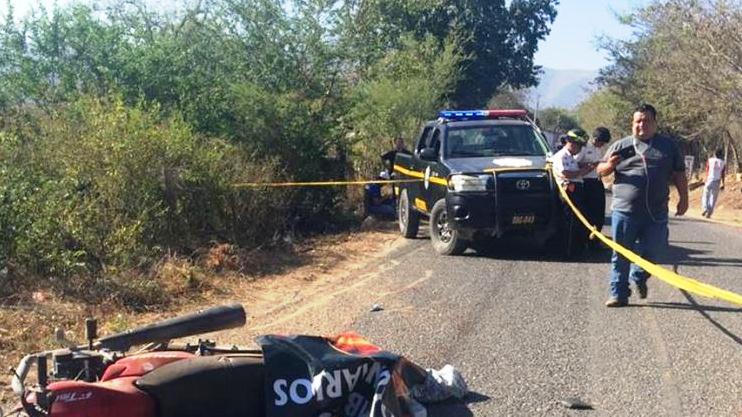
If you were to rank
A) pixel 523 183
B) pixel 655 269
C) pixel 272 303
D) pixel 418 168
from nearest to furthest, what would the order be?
pixel 655 269 < pixel 272 303 < pixel 523 183 < pixel 418 168

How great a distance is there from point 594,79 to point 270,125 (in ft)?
92.8

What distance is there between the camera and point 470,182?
10117 millimetres

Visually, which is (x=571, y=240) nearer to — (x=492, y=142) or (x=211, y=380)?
(x=492, y=142)

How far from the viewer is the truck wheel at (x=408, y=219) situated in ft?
41.6

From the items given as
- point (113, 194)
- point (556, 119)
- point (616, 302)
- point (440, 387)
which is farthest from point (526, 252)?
point (556, 119)

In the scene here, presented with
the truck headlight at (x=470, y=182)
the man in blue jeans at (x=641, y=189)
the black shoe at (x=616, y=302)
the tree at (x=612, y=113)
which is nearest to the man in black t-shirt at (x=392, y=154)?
the truck headlight at (x=470, y=182)

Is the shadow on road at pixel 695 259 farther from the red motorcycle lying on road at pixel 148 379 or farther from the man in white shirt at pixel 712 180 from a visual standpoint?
the man in white shirt at pixel 712 180

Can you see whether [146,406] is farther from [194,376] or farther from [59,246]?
[59,246]

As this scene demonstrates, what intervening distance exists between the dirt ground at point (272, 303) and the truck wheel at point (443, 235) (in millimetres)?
844

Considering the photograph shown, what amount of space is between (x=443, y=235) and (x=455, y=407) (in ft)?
20.1

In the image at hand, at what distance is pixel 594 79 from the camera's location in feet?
125

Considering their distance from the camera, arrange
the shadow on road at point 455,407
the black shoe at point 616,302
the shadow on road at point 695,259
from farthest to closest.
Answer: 1. the shadow on road at point 695,259
2. the black shoe at point 616,302
3. the shadow on road at point 455,407

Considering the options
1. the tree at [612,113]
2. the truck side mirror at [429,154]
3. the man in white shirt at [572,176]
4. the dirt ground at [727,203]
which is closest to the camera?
the man in white shirt at [572,176]

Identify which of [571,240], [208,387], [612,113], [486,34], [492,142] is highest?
[486,34]
